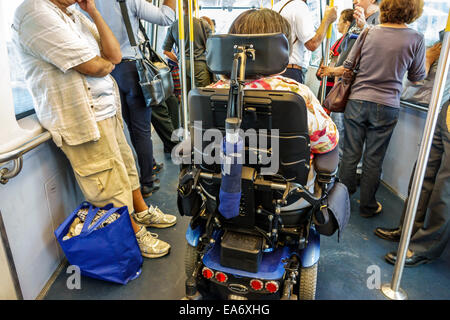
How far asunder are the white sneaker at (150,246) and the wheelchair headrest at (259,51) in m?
1.36

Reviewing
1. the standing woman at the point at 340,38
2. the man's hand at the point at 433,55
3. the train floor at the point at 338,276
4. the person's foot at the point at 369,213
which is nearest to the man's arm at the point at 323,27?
the standing woman at the point at 340,38

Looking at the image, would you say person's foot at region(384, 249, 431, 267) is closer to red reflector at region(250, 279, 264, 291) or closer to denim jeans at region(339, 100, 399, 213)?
denim jeans at region(339, 100, 399, 213)

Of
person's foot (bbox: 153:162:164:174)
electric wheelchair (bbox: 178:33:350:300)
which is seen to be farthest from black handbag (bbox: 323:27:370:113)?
person's foot (bbox: 153:162:164:174)

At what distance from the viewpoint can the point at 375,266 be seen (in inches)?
76.7

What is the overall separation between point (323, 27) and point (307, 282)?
6.71 feet

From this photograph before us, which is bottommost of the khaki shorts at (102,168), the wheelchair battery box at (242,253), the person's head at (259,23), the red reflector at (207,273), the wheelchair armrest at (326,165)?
the red reflector at (207,273)

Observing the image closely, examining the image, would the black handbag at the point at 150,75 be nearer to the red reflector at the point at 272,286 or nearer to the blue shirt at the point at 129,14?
the blue shirt at the point at 129,14

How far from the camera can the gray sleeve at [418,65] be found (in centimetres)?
201

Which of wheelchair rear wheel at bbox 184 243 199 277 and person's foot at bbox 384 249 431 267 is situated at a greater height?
wheelchair rear wheel at bbox 184 243 199 277

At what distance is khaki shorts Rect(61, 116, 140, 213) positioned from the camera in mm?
1731

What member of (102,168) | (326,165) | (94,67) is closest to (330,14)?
(326,165)

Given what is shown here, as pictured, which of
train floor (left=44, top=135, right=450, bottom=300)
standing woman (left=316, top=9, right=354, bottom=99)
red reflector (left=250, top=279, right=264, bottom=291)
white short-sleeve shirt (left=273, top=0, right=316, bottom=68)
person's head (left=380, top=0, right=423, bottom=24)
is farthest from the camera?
standing woman (left=316, top=9, right=354, bottom=99)

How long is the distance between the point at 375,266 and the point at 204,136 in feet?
4.88
